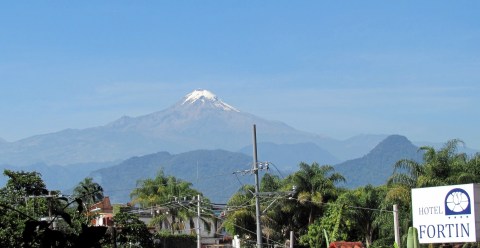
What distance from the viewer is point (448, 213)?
39.8 m

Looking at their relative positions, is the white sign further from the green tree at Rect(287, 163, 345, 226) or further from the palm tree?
the green tree at Rect(287, 163, 345, 226)

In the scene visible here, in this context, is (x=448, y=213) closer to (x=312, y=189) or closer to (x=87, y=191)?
(x=87, y=191)

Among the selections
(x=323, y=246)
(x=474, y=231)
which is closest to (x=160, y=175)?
(x=323, y=246)

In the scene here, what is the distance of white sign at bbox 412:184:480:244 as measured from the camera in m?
38.7

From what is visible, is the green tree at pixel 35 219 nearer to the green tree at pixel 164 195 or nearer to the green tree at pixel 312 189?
the green tree at pixel 312 189

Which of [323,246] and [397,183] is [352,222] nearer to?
[323,246]

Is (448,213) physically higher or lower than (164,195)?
lower

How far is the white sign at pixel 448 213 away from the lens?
1523 inches

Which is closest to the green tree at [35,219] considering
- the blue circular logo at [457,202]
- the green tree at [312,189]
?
the blue circular logo at [457,202]

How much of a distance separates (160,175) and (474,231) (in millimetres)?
70951

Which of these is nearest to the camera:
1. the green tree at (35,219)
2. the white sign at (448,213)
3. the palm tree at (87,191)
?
the green tree at (35,219)

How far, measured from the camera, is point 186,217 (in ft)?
317

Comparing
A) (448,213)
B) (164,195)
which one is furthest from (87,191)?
(164,195)

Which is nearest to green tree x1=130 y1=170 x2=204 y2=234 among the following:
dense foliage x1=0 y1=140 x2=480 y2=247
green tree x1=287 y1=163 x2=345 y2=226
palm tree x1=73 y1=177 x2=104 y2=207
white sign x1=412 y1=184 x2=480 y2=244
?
dense foliage x1=0 y1=140 x2=480 y2=247
